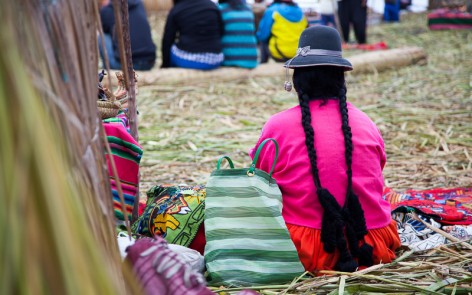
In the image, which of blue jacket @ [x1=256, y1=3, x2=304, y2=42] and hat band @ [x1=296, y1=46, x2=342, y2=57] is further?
blue jacket @ [x1=256, y1=3, x2=304, y2=42]

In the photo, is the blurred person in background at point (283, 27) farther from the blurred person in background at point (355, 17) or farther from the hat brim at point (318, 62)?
the hat brim at point (318, 62)

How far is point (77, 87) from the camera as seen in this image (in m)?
1.37

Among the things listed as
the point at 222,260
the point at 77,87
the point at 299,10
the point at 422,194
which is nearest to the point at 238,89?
the point at 299,10

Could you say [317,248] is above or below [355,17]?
above

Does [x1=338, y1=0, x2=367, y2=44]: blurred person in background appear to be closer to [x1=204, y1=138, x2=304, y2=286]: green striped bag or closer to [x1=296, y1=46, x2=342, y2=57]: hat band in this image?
[x1=296, y1=46, x2=342, y2=57]: hat band

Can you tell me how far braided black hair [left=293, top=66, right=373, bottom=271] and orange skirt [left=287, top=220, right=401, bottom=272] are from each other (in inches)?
→ 1.3

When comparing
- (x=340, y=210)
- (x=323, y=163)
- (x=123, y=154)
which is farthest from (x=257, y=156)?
(x=123, y=154)

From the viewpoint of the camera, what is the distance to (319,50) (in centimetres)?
281

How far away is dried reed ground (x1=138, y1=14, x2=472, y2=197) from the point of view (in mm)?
4449

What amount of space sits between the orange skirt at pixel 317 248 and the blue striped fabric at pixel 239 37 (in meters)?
5.31

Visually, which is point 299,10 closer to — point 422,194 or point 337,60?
point 422,194

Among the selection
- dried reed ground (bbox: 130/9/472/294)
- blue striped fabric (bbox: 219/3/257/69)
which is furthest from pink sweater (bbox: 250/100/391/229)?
blue striped fabric (bbox: 219/3/257/69)

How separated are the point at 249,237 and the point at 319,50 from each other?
32.7 inches

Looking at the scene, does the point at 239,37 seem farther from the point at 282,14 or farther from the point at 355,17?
the point at 355,17
